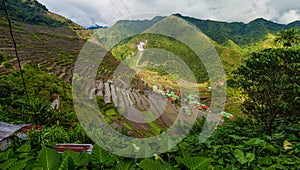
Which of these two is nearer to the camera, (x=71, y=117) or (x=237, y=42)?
(x=71, y=117)

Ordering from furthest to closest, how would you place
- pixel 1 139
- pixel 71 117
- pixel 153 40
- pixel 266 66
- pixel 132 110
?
pixel 153 40 < pixel 132 110 < pixel 71 117 < pixel 266 66 < pixel 1 139

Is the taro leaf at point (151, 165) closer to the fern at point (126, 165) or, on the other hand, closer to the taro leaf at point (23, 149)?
the fern at point (126, 165)

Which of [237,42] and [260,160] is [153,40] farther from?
[260,160]

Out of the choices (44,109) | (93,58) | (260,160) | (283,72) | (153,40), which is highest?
(153,40)

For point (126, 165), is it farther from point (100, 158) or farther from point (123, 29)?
point (123, 29)

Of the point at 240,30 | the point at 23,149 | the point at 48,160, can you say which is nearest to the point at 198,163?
the point at 48,160

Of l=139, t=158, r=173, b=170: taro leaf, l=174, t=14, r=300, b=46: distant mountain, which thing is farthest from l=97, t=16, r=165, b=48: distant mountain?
Result: l=174, t=14, r=300, b=46: distant mountain

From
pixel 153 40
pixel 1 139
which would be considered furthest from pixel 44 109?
pixel 153 40

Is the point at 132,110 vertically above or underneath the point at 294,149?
underneath
